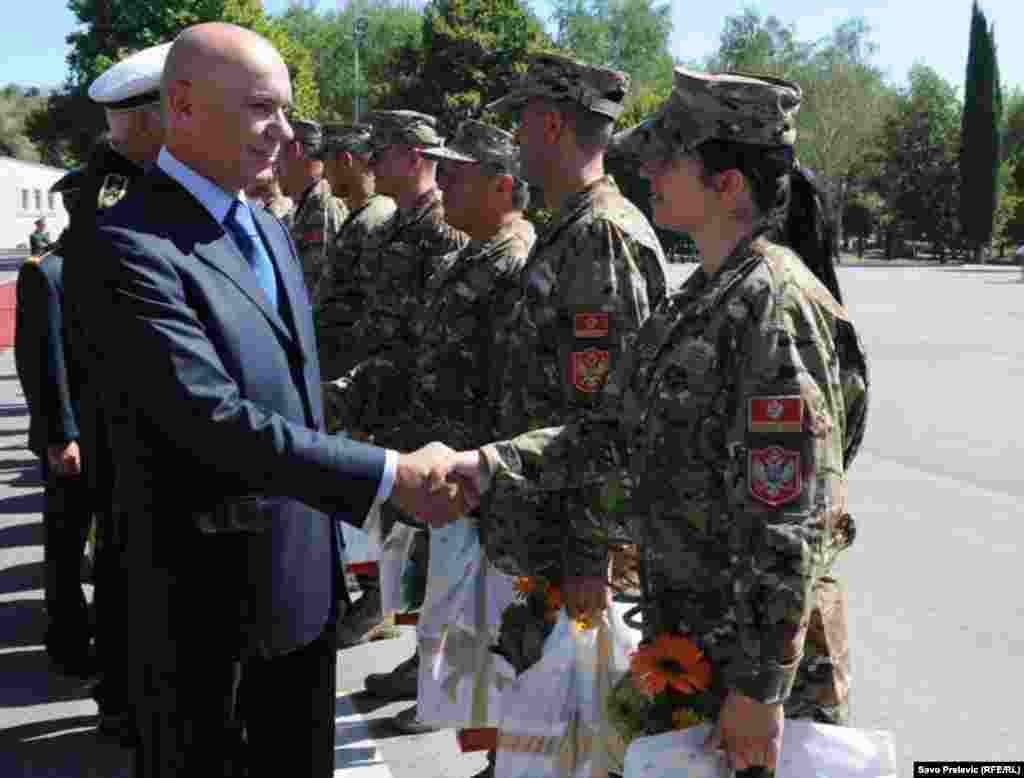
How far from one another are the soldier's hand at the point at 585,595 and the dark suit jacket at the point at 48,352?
261 centimetres

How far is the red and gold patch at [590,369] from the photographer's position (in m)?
3.61

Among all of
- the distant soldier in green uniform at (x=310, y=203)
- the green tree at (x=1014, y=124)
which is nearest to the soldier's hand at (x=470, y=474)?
the distant soldier in green uniform at (x=310, y=203)

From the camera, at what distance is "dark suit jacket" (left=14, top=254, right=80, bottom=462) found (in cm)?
515

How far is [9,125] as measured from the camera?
324 ft

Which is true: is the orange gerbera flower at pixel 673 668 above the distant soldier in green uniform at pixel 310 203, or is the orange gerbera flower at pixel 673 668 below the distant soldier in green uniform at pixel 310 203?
below

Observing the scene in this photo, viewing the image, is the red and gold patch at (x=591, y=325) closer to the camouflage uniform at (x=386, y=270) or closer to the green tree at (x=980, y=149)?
the camouflage uniform at (x=386, y=270)

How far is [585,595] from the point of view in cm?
352

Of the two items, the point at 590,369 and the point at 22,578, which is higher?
the point at 590,369

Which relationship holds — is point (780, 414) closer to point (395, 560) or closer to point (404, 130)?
point (395, 560)

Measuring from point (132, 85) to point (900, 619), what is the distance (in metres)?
4.47

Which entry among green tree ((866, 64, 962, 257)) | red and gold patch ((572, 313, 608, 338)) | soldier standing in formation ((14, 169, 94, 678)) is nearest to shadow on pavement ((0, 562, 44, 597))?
soldier standing in formation ((14, 169, 94, 678))

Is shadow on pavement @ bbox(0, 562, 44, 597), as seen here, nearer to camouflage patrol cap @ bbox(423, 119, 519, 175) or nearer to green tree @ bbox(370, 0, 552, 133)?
camouflage patrol cap @ bbox(423, 119, 519, 175)

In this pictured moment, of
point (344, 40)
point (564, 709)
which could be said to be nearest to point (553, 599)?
point (564, 709)

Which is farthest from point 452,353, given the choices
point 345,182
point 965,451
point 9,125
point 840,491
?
point 9,125
